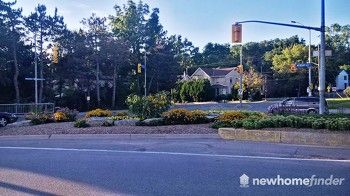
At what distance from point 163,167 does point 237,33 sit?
14029 millimetres

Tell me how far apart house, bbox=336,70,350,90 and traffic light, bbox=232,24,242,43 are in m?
→ 95.2

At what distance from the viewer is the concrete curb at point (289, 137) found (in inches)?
492

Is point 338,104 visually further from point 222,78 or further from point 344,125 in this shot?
point 222,78

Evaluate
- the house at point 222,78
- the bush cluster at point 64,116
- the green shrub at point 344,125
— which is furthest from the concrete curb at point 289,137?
the house at point 222,78

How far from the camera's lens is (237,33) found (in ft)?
72.1

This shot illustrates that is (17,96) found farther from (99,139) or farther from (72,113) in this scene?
(99,139)

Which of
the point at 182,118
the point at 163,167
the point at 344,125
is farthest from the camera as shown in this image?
the point at 182,118

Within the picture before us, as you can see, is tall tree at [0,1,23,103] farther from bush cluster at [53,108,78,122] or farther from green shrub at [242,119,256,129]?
green shrub at [242,119,256,129]

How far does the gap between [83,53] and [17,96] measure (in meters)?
9.81

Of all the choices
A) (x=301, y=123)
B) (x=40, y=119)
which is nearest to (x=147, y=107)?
(x=40, y=119)

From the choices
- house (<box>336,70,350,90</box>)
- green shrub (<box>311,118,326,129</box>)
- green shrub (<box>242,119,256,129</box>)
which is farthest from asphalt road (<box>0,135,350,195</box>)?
house (<box>336,70,350,90</box>)

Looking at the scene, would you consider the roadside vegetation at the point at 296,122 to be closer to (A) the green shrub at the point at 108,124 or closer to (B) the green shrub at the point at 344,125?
(B) the green shrub at the point at 344,125

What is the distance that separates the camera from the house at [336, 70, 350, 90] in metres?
110

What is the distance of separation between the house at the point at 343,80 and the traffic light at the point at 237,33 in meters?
95.2
